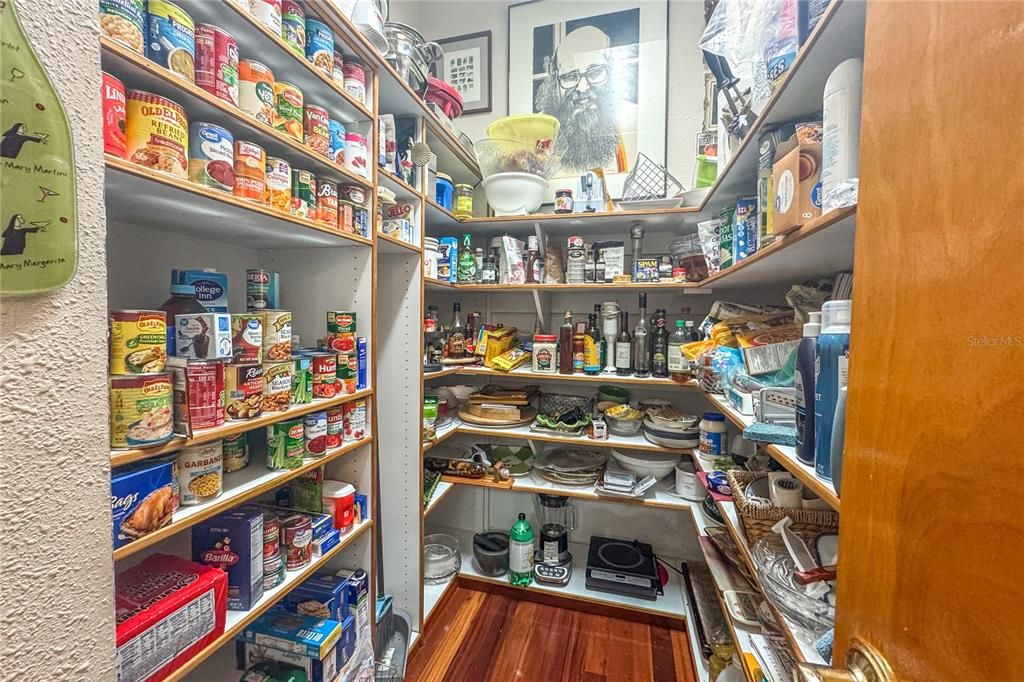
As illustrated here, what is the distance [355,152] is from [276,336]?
61 centimetres

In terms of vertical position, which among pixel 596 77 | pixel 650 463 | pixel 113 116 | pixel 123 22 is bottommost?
pixel 650 463

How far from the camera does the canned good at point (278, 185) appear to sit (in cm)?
98

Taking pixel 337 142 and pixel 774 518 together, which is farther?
pixel 337 142

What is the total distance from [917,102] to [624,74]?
83.8 inches

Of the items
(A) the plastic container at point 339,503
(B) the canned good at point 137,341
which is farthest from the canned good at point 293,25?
(A) the plastic container at point 339,503

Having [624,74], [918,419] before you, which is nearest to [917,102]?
[918,419]

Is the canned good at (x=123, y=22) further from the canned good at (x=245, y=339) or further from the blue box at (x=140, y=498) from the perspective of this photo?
the blue box at (x=140, y=498)

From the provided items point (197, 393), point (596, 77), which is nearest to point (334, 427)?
point (197, 393)

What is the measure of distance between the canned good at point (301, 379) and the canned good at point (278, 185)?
1.30ft

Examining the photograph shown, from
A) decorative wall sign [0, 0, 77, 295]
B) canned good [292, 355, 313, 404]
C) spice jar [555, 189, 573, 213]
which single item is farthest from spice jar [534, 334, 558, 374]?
decorative wall sign [0, 0, 77, 295]

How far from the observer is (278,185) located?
99cm

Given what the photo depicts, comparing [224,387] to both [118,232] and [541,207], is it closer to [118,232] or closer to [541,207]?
[118,232]

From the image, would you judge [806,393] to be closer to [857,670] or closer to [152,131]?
[857,670]

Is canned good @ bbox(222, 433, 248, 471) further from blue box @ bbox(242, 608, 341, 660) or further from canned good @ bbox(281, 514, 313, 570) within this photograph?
blue box @ bbox(242, 608, 341, 660)
